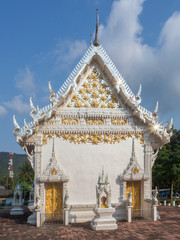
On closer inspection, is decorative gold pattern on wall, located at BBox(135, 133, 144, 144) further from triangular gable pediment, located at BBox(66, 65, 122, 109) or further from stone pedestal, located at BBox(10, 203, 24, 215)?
stone pedestal, located at BBox(10, 203, 24, 215)

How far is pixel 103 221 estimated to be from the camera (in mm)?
8883

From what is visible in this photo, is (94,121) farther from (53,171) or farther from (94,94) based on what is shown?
(53,171)

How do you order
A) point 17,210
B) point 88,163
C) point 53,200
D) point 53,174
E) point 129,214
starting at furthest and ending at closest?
point 17,210 < point 88,163 < point 53,200 < point 53,174 < point 129,214

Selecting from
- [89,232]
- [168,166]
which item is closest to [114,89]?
[89,232]

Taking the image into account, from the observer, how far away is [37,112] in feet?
34.5

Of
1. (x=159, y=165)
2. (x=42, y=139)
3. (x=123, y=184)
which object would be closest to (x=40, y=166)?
(x=42, y=139)

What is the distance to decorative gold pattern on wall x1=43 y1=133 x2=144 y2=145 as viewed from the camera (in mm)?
10961

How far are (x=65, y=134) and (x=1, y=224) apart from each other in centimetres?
500

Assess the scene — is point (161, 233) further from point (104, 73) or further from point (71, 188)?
point (104, 73)

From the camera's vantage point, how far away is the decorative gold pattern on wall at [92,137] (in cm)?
1096

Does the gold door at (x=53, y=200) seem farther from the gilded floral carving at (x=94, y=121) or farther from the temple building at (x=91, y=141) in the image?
the gilded floral carving at (x=94, y=121)

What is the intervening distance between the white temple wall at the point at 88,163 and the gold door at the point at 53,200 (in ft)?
1.85

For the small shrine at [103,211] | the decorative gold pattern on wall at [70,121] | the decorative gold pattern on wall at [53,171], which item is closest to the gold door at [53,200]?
the decorative gold pattern on wall at [53,171]

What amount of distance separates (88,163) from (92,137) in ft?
4.20
